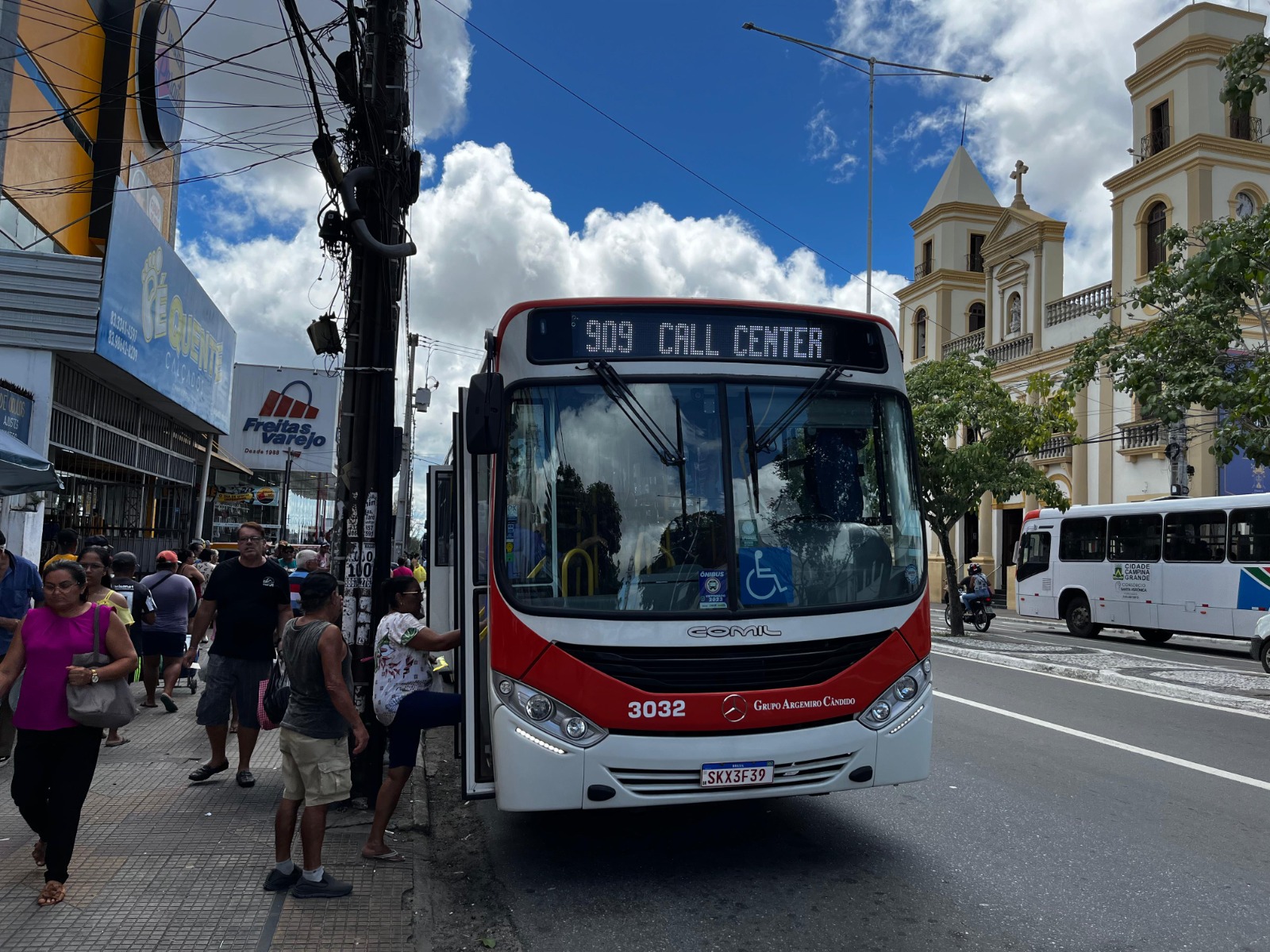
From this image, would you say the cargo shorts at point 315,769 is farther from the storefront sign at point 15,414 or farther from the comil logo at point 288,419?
the comil logo at point 288,419

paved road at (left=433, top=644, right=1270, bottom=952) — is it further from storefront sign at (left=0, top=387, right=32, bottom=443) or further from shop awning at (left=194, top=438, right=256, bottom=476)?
shop awning at (left=194, top=438, right=256, bottom=476)

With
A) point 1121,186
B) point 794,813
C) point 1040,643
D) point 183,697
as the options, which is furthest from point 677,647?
point 1121,186

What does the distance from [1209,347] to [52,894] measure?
13626 millimetres

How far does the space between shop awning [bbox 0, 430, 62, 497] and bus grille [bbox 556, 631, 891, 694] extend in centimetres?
613

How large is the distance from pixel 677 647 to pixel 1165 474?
28435mm

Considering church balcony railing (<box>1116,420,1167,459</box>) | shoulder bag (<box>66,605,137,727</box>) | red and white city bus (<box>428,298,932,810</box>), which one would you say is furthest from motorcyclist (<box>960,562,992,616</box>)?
shoulder bag (<box>66,605,137,727</box>)

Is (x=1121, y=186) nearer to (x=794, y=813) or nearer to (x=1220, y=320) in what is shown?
(x=1220, y=320)

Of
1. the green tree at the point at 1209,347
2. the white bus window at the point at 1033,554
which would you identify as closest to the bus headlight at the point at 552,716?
the green tree at the point at 1209,347

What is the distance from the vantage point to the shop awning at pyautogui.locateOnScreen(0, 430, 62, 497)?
8703 millimetres

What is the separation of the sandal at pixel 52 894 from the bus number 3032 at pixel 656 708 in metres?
2.76

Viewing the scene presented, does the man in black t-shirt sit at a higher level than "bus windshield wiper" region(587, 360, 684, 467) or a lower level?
lower

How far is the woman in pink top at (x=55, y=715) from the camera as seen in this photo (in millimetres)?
4812

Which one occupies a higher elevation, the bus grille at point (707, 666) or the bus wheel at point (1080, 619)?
the bus grille at point (707, 666)

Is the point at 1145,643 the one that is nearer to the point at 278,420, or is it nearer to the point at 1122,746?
the point at 1122,746
